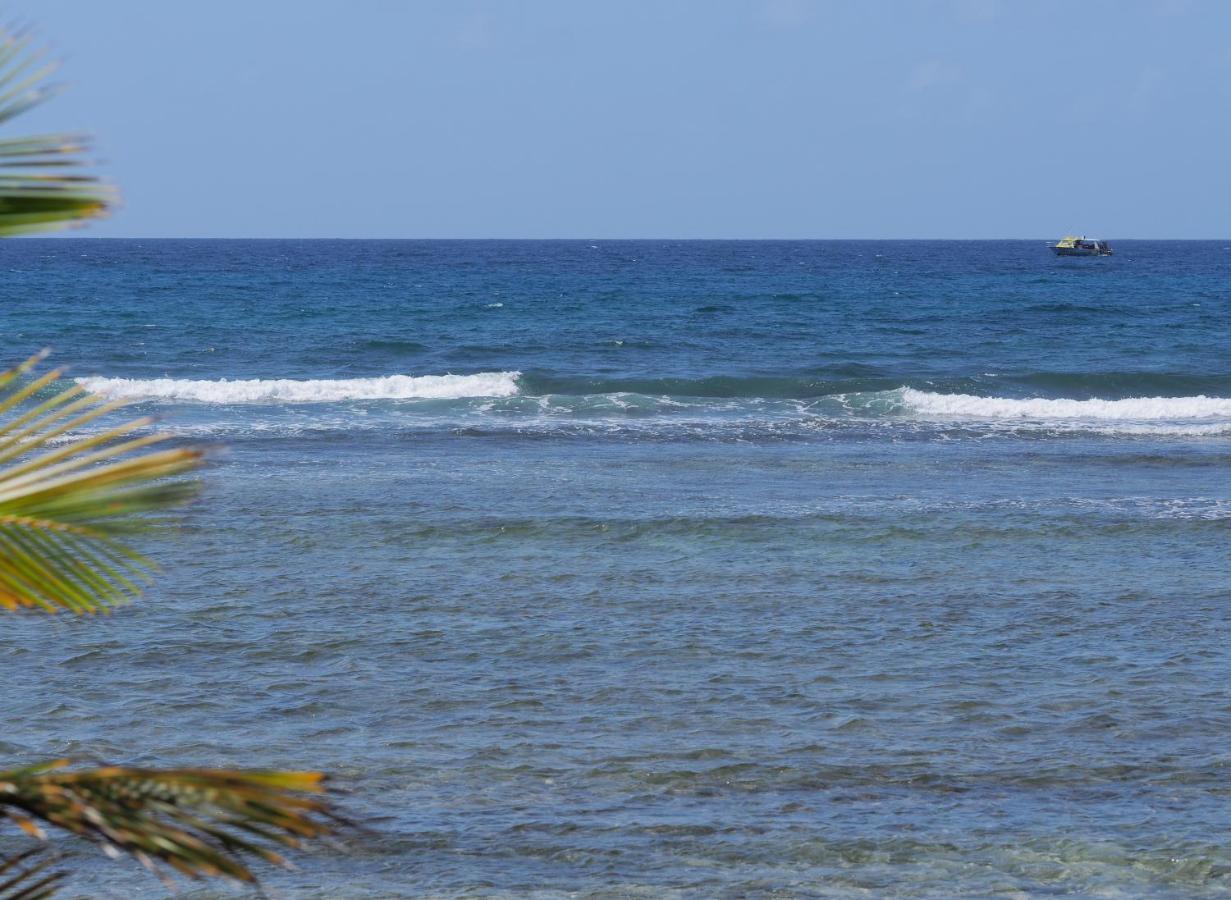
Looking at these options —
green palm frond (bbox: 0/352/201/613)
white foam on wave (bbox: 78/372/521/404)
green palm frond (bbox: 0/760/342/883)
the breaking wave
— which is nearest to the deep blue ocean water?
green palm frond (bbox: 0/352/201/613)

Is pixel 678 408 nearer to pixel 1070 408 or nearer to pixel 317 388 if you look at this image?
pixel 1070 408

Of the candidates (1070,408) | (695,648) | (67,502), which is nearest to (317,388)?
(1070,408)

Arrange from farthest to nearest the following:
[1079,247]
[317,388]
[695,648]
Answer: [1079,247] → [317,388] → [695,648]

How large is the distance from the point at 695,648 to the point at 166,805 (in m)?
7.91

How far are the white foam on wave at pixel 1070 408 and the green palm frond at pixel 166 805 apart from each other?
23561mm

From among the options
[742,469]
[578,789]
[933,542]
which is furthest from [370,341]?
[578,789]

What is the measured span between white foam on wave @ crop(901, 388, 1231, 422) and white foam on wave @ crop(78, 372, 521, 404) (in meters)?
7.46

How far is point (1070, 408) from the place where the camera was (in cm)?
2591

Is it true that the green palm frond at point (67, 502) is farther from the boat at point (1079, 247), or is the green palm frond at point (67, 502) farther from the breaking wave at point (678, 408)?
the boat at point (1079, 247)

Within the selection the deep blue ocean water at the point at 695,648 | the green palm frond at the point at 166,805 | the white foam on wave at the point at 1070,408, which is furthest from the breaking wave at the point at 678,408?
the green palm frond at the point at 166,805

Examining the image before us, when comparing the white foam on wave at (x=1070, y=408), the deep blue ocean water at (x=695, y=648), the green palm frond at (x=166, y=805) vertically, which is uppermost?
the green palm frond at (x=166, y=805)

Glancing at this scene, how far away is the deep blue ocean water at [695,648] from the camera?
21.3 feet

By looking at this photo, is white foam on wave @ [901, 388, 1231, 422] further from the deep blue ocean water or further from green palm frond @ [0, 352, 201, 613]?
green palm frond @ [0, 352, 201, 613]

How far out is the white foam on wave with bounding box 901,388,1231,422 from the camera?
24.9 meters
